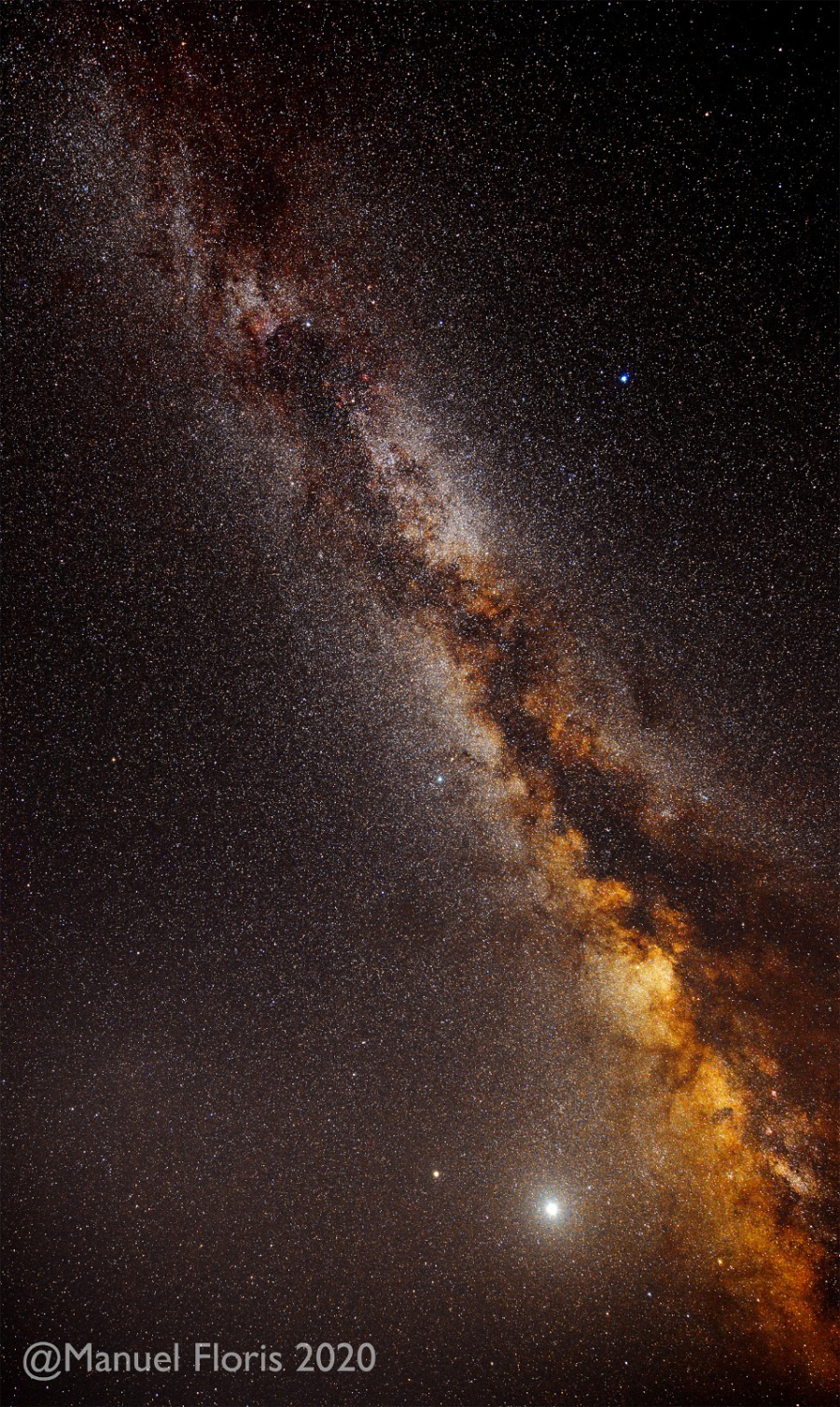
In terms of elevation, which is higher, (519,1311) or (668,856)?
(668,856)

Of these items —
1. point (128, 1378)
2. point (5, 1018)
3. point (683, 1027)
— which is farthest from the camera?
point (683, 1027)

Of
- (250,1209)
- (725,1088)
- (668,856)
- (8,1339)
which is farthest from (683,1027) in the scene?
(8,1339)

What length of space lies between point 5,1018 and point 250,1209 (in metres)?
2.33

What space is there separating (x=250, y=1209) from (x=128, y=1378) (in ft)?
4.85

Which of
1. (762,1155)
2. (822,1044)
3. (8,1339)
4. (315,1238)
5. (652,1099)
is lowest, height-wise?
(8,1339)

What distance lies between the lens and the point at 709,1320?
406 centimetres

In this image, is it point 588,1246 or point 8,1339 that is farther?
point 588,1246

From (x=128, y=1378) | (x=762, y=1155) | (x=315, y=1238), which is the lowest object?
(x=128, y=1378)

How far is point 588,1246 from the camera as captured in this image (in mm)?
4082

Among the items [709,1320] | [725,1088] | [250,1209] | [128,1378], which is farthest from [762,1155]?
[128,1378]

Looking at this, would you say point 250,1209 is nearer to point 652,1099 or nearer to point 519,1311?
point 519,1311

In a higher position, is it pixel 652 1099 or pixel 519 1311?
pixel 652 1099

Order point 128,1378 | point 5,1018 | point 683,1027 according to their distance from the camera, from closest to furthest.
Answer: point 5,1018
point 128,1378
point 683,1027

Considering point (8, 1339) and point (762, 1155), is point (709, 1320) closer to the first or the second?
point (762, 1155)
